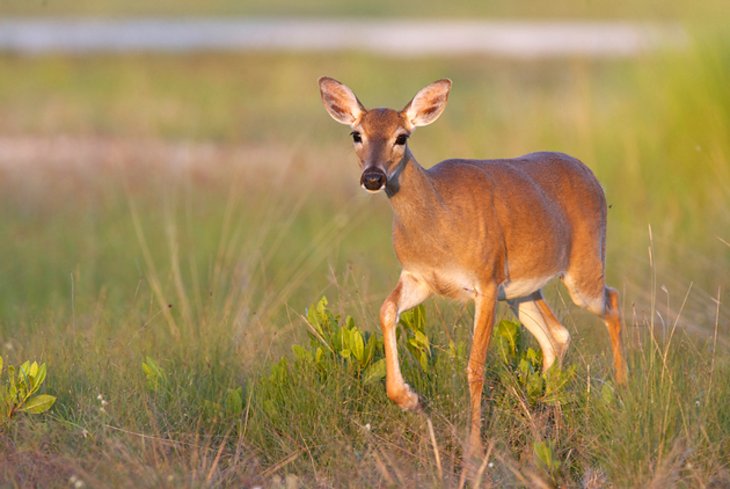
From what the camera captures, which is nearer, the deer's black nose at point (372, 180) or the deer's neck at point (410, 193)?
the deer's black nose at point (372, 180)

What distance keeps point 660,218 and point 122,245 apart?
4.30m

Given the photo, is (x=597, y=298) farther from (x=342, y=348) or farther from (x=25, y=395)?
(x=25, y=395)

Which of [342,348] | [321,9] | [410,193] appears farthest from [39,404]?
[321,9]

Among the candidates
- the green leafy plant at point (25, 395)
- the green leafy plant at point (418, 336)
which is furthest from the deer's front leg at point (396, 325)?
the green leafy plant at point (25, 395)

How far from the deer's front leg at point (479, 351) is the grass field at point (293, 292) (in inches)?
3.6

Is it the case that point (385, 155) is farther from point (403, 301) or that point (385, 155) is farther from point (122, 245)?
point (122, 245)

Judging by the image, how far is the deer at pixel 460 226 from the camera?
243 inches

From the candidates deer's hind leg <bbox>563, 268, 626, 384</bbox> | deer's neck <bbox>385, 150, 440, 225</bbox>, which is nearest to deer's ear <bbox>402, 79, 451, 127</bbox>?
deer's neck <bbox>385, 150, 440, 225</bbox>

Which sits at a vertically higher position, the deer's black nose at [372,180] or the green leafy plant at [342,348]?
the deer's black nose at [372,180]

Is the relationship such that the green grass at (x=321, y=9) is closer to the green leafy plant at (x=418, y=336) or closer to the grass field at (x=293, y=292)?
the grass field at (x=293, y=292)

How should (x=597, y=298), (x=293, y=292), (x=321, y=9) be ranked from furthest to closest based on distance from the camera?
(x=321, y=9) < (x=293, y=292) < (x=597, y=298)

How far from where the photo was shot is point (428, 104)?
21.1 feet

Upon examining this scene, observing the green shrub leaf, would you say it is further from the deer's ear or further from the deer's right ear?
the deer's ear

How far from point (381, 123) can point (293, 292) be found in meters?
3.07
